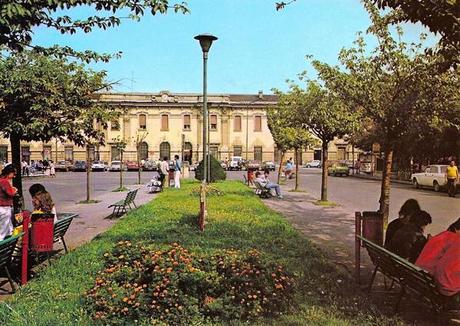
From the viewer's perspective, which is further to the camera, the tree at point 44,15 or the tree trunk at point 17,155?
the tree trunk at point 17,155

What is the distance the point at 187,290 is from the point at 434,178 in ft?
86.6

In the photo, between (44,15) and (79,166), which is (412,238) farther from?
(79,166)

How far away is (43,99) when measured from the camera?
34.9 feet

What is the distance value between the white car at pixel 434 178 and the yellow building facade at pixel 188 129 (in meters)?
45.9

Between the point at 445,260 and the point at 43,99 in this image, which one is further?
the point at 43,99

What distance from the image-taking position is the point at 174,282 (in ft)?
18.9

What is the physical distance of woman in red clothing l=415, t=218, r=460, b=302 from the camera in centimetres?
509

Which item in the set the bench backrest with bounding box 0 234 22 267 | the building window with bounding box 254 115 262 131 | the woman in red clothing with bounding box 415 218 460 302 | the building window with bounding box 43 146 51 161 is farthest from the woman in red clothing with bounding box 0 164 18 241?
the building window with bounding box 254 115 262 131

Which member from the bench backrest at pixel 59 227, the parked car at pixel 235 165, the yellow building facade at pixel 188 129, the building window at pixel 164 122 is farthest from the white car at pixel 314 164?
the bench backrest at pixel 59 227

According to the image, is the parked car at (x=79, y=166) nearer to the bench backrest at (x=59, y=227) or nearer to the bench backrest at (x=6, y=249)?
the bench backrest at (x=59, y=227)

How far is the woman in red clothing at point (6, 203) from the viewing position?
9.07m

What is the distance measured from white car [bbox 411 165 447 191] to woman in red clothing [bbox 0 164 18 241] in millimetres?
24050

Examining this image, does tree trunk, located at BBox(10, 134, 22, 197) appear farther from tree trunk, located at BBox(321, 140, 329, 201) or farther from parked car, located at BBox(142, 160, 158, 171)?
parked car, located at BBox(142, 160, 158, 171)

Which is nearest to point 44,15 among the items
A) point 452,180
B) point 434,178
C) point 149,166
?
point 452,180
